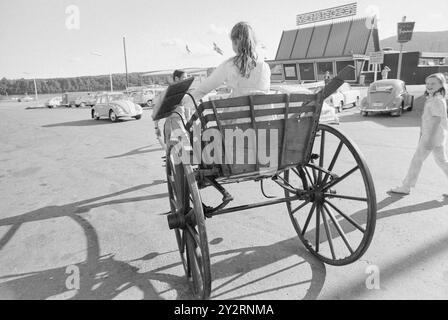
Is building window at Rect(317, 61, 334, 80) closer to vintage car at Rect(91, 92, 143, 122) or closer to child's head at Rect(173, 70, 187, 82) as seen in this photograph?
vintage car at Rect(91, 92, 143, 122)

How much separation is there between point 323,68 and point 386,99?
96.8ft

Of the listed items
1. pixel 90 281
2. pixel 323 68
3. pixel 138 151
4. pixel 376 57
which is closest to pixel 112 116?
pixel 138 151

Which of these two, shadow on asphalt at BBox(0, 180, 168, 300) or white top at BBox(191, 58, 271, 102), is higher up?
white top at BBox(191, 58, 271, 102)

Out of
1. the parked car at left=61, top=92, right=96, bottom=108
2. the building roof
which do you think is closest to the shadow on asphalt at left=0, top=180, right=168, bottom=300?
the parked car at left=61, top=92, right=96, bottom=108

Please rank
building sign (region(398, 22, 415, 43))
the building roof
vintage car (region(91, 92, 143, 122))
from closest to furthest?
1. vintage car (region(91, 92, 143, 122))
2. building sign (region(398, 22, 415, 43))
3. the building roof

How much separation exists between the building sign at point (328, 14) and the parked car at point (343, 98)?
29086mm

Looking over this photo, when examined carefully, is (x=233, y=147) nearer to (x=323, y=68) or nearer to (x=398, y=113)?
(x=398, y=113)

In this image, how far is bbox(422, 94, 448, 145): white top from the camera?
4.36 m

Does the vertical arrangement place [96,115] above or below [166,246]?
above

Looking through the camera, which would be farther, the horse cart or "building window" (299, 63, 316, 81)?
"building window" (299, 63, 316, 81)

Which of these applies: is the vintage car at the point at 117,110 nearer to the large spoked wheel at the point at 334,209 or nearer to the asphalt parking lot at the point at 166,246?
the asphalt parking lot at the point at 166,246

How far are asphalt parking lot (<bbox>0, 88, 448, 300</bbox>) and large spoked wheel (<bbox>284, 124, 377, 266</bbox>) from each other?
0.57ft

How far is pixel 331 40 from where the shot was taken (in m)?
40.8
